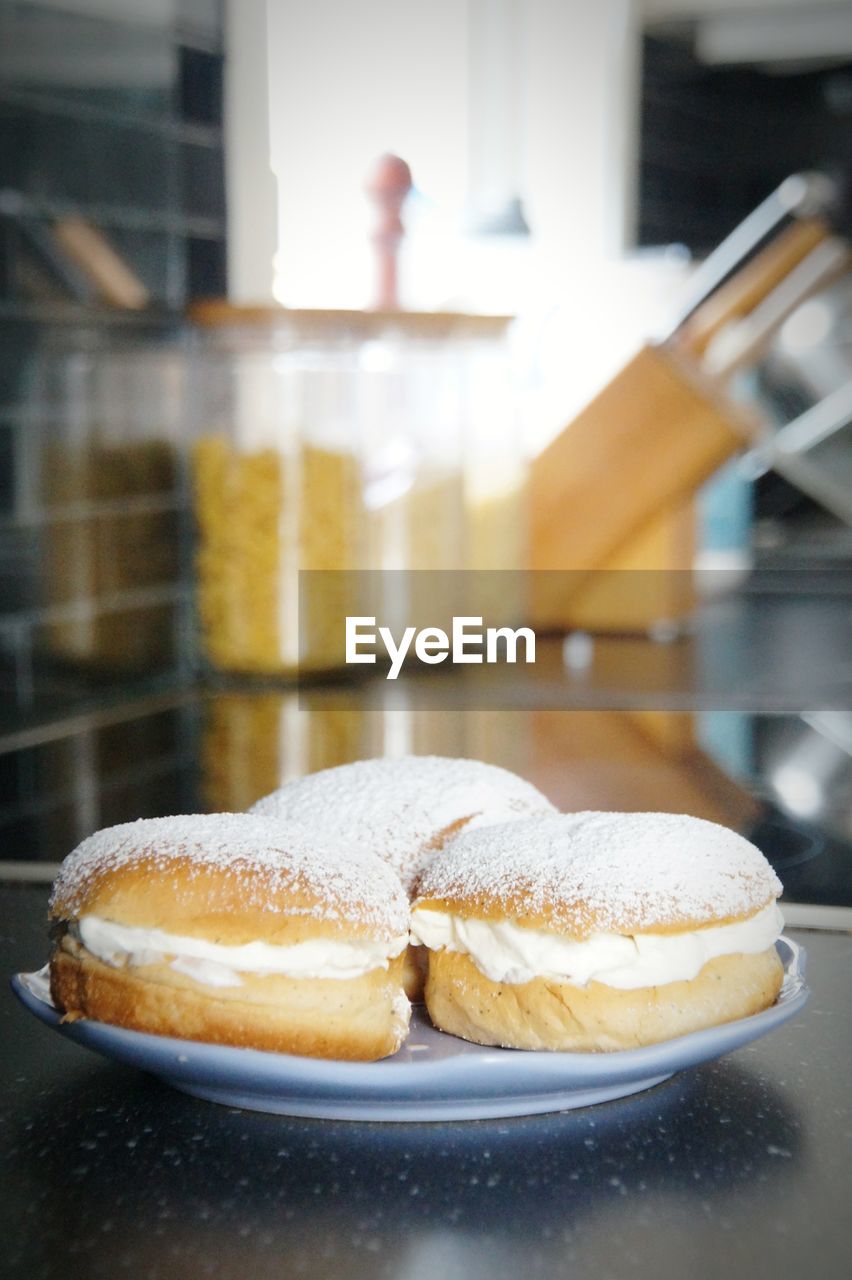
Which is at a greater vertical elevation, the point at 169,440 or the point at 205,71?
the point at 205,71

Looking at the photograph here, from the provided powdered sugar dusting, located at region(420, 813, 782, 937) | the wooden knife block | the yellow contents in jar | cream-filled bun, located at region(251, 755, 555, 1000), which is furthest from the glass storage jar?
powdered sugar dusting, located at region(420, 813, 782, 937)

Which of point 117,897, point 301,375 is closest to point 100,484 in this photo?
point 301,375

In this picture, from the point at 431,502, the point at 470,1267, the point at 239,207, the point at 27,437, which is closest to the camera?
the point at 470,1267

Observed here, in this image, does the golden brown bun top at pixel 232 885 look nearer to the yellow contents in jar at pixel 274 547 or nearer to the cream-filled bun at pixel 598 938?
the cream-filled bun at pixel 598 938

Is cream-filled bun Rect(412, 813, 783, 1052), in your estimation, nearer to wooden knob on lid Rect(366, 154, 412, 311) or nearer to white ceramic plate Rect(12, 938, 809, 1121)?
white ceramic plate Rect(12, 938, 809, 1121)

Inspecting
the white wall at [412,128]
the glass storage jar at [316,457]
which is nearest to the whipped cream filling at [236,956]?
the glass storage jar at [316,457]

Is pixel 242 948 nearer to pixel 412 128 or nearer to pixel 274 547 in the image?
pixel 274 547

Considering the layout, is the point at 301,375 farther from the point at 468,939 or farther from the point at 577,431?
the point at 468,939
